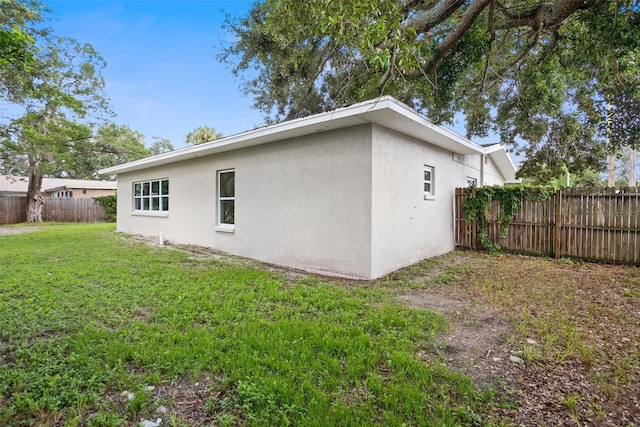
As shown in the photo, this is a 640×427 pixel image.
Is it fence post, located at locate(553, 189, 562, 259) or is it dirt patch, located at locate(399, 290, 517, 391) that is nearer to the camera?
dirt patch, located at locate(399, 290, 517, 391)

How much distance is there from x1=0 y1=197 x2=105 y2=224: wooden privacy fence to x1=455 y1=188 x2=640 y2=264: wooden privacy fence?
935 inches

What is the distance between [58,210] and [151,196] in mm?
14189

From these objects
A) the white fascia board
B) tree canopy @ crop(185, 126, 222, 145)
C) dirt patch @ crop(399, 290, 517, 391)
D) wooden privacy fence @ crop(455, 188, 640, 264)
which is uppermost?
tree canopy @ crop(185, 126, 222, 145)

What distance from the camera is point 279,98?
37.1 ft

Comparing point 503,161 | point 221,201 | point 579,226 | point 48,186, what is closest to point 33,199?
point 48,186

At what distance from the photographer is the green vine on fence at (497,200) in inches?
321

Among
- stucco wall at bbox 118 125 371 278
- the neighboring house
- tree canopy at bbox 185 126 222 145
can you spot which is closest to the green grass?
stucco wall at bbox 118 125 371 278

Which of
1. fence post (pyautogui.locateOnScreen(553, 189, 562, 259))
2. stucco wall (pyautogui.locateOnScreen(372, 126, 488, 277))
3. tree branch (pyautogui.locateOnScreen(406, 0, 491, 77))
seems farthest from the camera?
fence post (pyautogui.locateOnScreen(553, 189, 562, 259))

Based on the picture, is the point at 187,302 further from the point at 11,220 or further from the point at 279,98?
the point at 11,220

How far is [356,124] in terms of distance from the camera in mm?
5871

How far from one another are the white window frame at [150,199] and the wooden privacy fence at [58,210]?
37.1 feet

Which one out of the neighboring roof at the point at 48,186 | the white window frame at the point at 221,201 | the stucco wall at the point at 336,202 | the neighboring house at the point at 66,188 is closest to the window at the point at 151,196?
the stucco wall at the point at 336,202

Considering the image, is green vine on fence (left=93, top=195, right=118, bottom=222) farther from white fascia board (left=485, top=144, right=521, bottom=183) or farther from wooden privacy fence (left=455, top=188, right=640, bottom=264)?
wooden privacy fence (left=455, top=188, right=640, bottom=264)

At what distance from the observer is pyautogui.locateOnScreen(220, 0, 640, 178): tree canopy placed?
3814mm
